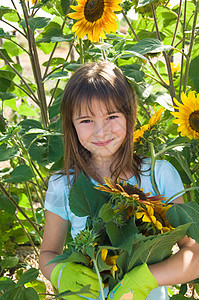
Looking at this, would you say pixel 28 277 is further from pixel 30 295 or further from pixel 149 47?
pixel 149 47

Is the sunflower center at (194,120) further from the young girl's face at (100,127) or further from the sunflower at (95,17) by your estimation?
the sunflower at (95,17)

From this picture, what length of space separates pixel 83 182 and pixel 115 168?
158 millimetres

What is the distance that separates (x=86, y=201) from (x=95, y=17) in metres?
0.43

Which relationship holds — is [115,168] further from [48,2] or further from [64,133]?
[48,2]

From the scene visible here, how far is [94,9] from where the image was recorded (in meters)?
0.91

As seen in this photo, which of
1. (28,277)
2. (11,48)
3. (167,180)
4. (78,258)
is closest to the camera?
(78,258)

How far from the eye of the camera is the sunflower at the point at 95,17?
0.91 meters

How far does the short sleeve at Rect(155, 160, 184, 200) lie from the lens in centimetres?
86

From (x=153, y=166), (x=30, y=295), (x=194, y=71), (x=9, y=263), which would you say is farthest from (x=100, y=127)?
(x=9, y=263)

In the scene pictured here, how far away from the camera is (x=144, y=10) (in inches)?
40.0

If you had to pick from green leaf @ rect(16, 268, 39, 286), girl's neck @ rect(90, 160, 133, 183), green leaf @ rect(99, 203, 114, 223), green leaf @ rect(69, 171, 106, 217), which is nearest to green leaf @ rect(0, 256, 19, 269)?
green leaf @ rect(16, 268, 39, 286)

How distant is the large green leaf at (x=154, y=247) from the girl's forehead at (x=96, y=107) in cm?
27

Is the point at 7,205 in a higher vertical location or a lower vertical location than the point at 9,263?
higher

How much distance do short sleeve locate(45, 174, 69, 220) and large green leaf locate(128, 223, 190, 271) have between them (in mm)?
249
